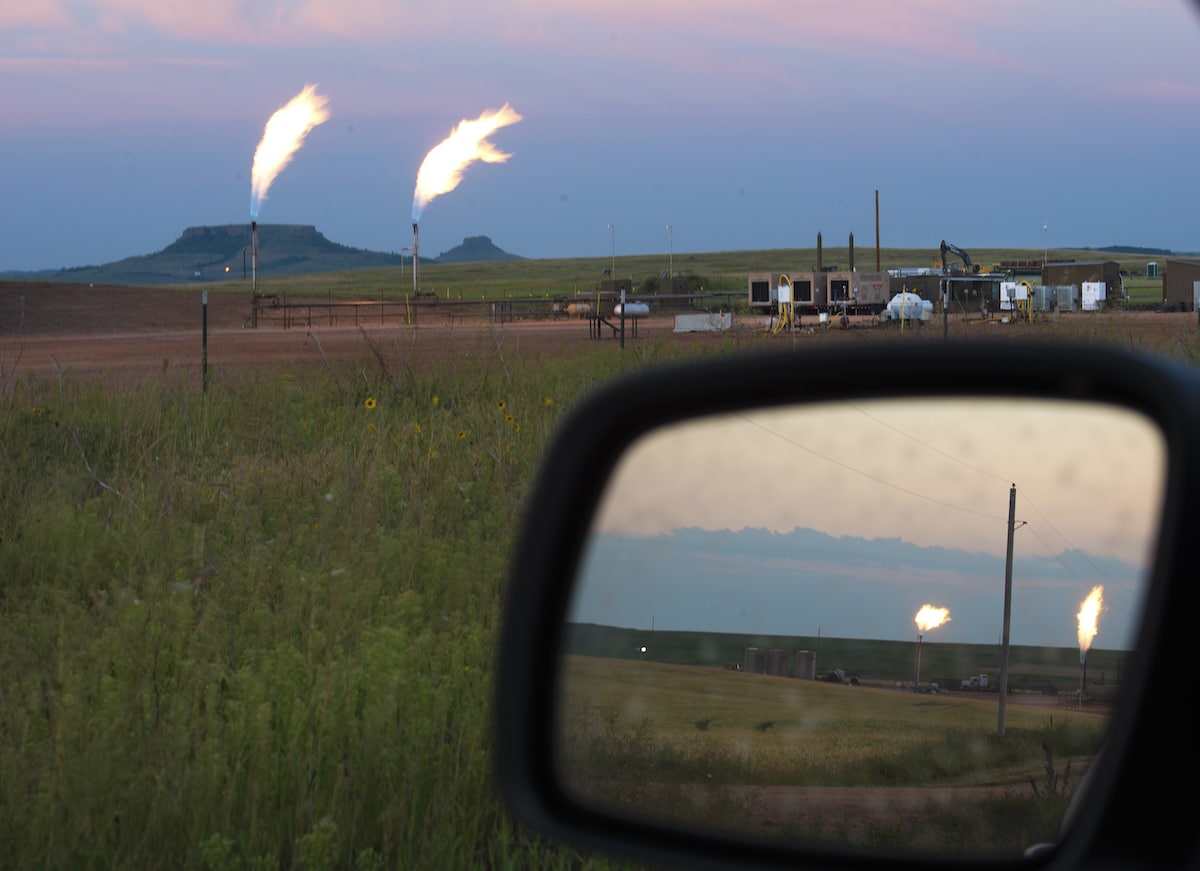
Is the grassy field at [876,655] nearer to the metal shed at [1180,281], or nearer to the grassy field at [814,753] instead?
the grassy field at [814,753]

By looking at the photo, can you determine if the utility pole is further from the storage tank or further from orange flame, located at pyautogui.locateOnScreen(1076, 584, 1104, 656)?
the storage tank

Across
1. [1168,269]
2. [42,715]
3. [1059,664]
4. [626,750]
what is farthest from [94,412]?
[1168,269]

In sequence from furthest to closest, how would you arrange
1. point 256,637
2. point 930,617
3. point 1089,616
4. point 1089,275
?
1. point 1089,275
2. point 256,637
3. point 930,617
4. point 1089,616

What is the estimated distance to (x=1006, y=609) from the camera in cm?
161

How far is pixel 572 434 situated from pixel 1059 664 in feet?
2.59

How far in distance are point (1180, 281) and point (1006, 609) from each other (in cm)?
7218

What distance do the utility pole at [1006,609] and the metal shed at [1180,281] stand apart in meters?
67.2

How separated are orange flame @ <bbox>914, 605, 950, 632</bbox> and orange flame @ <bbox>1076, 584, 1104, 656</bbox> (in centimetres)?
17

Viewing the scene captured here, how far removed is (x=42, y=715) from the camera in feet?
14.2

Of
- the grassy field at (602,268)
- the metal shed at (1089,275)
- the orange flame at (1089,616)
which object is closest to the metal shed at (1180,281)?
the metal shed at (1089,275)

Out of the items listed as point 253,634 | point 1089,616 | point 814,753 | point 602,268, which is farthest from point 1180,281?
point 602,268

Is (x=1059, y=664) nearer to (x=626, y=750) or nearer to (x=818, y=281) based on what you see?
(x=626, y=750)

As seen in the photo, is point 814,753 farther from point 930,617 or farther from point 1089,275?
point 1089,275

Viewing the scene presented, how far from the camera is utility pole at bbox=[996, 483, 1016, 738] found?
1611 mm
